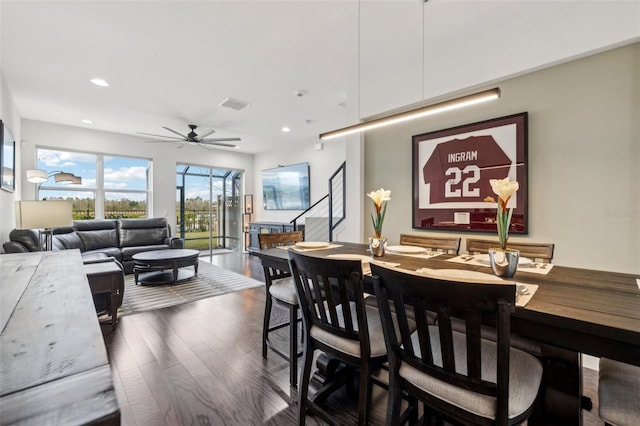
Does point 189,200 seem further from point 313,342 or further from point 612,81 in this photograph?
point 612,81

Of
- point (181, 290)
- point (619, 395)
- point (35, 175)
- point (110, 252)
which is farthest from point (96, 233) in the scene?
point (619, 395)

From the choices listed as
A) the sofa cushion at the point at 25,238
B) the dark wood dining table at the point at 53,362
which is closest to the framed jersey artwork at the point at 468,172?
the dark wood dining table at the point at 53,362

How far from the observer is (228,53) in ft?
9.80

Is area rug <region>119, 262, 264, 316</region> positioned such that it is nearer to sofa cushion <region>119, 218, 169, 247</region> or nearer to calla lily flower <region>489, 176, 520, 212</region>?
sofa cushion <region>119, 218, 169, 247</region>

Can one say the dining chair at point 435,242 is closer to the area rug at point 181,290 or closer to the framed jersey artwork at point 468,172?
the framed jersey artwork at point 468,172

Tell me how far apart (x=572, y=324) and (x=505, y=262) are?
1.80 ft

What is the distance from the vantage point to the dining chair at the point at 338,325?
4.30 ft

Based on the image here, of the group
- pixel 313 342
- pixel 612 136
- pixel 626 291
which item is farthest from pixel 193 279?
pixel 612 136

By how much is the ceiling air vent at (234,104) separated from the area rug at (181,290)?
2.78 metres

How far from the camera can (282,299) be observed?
2098 mm

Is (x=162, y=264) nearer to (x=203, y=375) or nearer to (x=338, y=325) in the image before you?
(x=203, y=375)

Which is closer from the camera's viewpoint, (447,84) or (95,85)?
(447,84)

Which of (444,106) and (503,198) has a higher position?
(444,106)

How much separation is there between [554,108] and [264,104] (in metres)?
3.59
